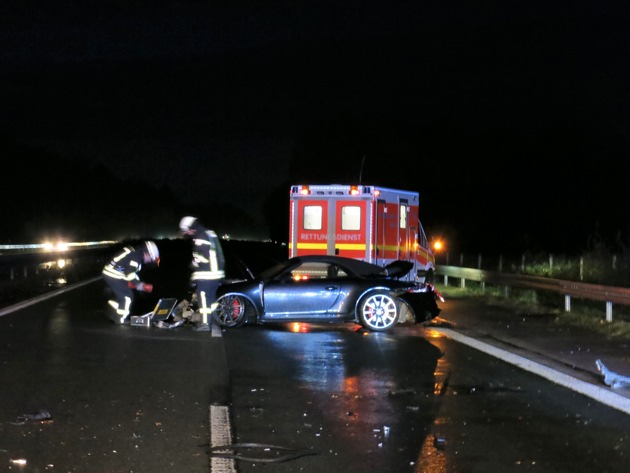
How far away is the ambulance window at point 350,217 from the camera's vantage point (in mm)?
18359

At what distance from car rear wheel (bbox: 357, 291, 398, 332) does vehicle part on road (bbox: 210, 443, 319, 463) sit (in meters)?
6.87

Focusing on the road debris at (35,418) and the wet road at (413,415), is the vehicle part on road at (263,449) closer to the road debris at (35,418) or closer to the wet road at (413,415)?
the wet road at (413,415)

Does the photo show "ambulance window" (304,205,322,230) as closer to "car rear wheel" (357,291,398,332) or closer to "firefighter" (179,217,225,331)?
"firefighter" (179,217,225,331)

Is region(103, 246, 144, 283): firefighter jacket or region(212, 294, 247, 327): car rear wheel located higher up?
region(103, 246, 144, 283): firefighter jacket

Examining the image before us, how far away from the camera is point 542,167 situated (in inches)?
2373

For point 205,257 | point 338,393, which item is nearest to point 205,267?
point 205,257

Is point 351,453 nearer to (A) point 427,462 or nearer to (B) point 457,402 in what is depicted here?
(A) point 427,462

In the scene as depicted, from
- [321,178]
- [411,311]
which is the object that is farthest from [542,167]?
[411,311]

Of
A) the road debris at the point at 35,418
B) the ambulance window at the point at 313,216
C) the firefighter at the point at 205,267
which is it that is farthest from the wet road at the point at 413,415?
the ambulance window at the point at 313,216

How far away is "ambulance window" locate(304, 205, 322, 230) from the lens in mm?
18422

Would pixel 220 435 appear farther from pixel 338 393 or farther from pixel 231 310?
pixel 231 310

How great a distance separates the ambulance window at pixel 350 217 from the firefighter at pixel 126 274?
5484mm

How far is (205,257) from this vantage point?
1333 cm

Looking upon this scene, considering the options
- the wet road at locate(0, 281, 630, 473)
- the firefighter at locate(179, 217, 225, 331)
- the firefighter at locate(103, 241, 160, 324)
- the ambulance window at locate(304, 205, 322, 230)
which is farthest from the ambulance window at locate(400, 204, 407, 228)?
the wet road at locate(0, 281, 630, 473)
